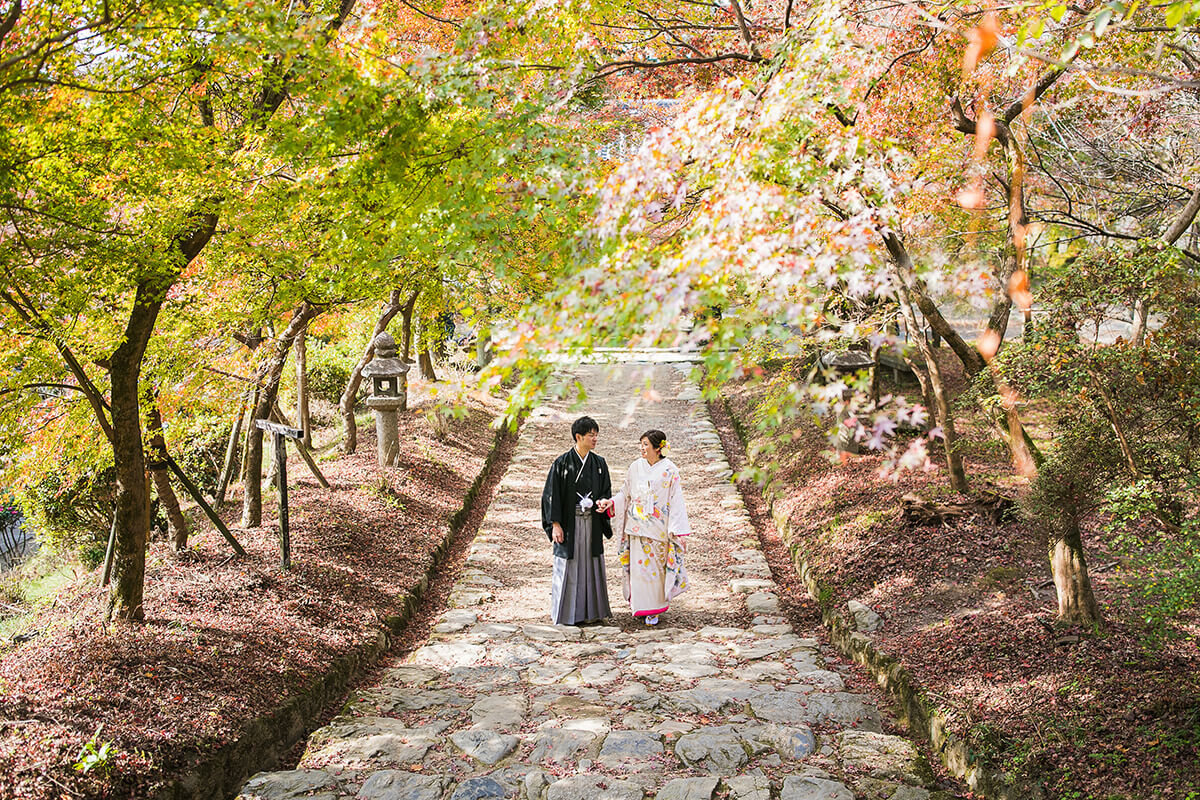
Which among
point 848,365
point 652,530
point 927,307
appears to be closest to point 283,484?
point 652,530

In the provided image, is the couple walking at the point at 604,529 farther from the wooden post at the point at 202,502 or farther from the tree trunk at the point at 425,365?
the tree trunk at the point at 425,365

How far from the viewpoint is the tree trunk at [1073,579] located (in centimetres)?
537

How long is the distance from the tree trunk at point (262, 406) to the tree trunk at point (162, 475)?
3.21 ft

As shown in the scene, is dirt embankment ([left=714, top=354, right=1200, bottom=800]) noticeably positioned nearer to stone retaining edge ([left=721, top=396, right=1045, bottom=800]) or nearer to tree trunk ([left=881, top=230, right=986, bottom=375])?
stone retaining edge ([left=721, top=396, right=1045, bottom=800])

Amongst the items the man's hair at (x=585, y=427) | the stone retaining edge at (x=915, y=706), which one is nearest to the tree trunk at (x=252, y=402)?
the man's hair at (x=585, y=427)

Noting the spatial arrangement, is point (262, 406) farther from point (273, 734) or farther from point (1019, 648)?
point (1019, 648)

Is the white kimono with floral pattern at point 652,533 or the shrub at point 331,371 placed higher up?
the shrub at point 331,371

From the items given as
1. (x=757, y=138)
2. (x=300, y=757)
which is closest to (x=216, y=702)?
(x=300, y=757)

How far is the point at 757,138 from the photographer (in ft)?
13.4

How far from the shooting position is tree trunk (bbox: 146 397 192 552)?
23.4ft

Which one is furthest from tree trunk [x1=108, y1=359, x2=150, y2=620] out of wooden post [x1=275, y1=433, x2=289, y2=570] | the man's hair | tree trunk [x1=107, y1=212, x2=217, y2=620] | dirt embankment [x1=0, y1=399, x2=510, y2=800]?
the man's hair

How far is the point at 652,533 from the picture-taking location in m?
7.63

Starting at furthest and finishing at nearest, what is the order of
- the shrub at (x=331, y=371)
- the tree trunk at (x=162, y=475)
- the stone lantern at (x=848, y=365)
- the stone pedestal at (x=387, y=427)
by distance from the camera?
the shrub at (x=331, y=371) < the stone pedestal at (x=387, y=427) < the stone lantern at (x=848, y=365) < the tree trunk at (x=162, y=475)

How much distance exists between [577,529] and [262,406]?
3.54 metres
